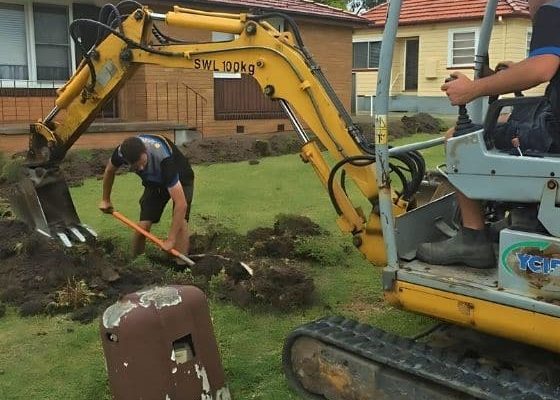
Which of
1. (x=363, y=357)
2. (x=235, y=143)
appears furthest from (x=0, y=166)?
(x=363, y=357)

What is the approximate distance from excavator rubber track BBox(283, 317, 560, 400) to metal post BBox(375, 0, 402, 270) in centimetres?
44

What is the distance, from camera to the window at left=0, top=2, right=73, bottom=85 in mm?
14125

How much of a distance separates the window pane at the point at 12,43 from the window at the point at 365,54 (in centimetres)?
1622

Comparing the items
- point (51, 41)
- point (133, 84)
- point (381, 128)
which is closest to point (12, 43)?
point (51, 41)

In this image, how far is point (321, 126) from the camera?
476 cm

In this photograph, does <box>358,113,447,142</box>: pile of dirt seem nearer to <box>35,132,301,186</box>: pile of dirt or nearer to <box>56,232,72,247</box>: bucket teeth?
<box>35,132,301,186</box>: pile of dirt

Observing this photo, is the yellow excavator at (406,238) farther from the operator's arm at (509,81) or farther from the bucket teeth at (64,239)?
the bucket teeth at (64,239)

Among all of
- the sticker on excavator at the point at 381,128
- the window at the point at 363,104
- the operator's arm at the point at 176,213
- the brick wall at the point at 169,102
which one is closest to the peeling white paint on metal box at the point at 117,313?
the sticker on excavator at the point at 381,128

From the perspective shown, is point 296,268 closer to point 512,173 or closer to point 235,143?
point 512,173

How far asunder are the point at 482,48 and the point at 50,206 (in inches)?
173

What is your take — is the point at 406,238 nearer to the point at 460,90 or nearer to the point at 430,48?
the point at 460,90

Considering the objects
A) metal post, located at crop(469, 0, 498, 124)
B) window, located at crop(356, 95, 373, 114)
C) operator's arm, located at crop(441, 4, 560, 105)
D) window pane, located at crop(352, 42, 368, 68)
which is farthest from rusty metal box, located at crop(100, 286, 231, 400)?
window pane, located at crop(352, 42, 368, 68)

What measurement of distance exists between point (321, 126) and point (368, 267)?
222cm

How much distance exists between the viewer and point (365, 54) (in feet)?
92.0
